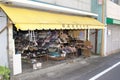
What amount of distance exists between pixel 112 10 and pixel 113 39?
9.95 ft

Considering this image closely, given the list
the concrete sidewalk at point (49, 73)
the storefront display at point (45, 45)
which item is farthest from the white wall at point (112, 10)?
the concrete sidewalk at point (49, 73)

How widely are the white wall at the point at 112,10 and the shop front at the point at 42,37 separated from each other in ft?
10.2

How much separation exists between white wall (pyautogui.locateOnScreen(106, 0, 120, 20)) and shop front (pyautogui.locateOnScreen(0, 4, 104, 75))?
3107mm

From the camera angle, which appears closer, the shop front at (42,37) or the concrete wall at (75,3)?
the shop front at (42,37)

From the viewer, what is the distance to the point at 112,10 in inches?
818

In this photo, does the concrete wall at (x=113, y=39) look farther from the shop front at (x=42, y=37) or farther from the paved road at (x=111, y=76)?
the paved road at (x=111, y=76)

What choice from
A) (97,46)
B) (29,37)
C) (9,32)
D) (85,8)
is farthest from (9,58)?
(97,46)

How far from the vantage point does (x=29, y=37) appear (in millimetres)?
13672

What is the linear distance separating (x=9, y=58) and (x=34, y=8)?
3.15 meters

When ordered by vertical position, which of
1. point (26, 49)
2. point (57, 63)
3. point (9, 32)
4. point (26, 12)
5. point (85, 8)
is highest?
point (85, 8)

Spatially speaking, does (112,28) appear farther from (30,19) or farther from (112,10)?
(30,19)

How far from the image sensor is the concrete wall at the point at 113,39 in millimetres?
20031

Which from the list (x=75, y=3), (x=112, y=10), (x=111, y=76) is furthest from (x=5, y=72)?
(x=112, y=10)

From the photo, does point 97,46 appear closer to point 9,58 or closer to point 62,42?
point 62,42
